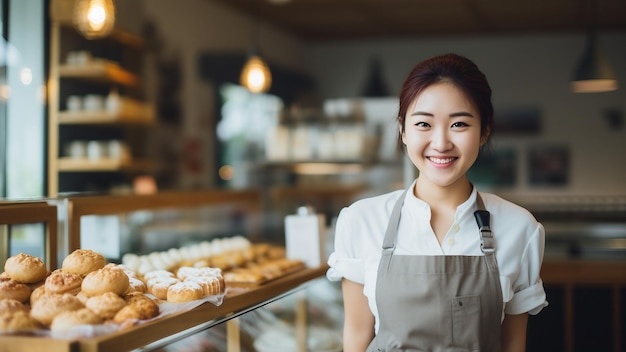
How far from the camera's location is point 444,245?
1.96 m

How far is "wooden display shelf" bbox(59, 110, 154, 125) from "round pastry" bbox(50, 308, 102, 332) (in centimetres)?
393

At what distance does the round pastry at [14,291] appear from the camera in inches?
75.5

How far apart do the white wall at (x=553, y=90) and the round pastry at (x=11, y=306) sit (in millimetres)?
7794

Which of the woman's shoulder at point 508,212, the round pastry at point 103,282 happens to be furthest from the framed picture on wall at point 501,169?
the round pastry at point 103,282

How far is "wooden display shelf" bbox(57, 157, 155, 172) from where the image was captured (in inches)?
215

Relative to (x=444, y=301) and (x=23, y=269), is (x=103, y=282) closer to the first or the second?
(x=23, y=269)

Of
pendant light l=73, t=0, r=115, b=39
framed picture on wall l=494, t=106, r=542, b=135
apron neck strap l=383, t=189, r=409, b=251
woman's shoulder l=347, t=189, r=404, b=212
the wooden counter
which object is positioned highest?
pendant light l=73, t=0, r=115, b=39

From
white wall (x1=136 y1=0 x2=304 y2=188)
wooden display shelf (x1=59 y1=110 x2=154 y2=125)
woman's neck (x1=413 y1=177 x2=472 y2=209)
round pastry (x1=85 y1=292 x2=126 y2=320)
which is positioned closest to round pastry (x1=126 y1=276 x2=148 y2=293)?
round pastry (x1=85 y1=292 x2=126 y2=320)

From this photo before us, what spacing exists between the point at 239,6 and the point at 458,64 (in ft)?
20.9

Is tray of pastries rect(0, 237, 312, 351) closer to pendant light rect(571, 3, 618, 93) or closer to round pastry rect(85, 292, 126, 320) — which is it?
round pastry rect(85, 292, 126, 320)

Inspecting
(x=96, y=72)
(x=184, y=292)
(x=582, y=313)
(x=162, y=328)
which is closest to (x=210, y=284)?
(x=184, y=292)

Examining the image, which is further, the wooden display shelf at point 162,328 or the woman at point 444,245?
the woman at point 444,245

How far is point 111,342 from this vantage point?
1690mm

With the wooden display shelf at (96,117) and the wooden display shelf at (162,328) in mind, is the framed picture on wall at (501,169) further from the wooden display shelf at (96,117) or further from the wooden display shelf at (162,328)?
the wooden display shelf at (162,328)
